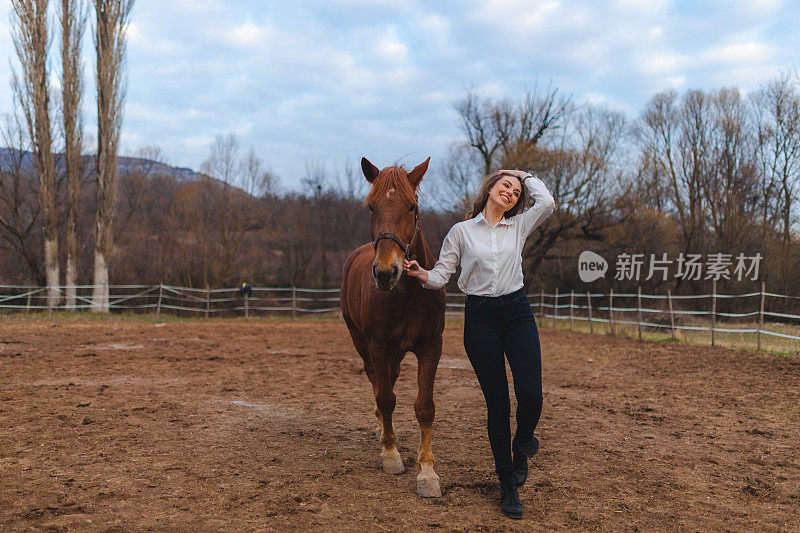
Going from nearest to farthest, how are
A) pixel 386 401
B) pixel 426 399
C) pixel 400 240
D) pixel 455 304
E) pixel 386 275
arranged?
pixel 386 275 → pixel 400 240 → pixel 426 399 → pixel 386 401 → pixel 455 304

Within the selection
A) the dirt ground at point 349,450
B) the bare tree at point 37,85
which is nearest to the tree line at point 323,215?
the bare tree at point 37,85

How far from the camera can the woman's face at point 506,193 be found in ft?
8.39

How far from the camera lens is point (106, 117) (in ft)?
55.1

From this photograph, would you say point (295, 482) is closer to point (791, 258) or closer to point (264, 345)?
point (264, 345)

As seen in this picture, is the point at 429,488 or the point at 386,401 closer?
the point at 429,488

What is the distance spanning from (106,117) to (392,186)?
17835mm

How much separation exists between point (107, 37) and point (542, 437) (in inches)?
753

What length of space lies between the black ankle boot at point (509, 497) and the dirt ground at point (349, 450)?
0.24ft

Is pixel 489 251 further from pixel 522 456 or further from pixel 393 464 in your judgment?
pixel 393 464

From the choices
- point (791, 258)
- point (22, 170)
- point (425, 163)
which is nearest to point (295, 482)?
point (425, 163)

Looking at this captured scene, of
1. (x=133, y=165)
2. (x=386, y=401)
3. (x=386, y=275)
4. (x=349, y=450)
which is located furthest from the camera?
(x=133, y=165)

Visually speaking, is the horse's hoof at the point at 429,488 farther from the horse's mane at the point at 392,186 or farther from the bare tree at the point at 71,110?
the bare tree at the point at 71,110

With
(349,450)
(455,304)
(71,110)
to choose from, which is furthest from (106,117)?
(349,450)

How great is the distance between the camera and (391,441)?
309cm
